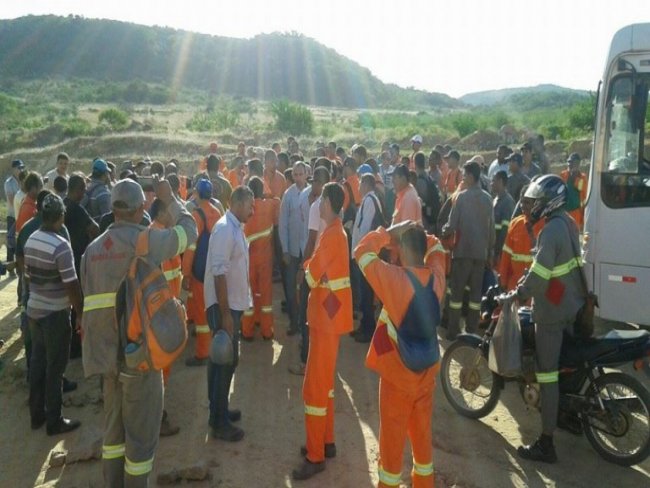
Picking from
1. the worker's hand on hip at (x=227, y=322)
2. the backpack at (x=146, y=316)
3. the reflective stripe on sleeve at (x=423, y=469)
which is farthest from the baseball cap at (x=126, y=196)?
the reflective stripe on sleeve at (x=423, y=469)

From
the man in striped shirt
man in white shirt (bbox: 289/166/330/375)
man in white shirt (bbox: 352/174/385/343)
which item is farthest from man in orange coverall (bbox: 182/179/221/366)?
man in white shirt (bbox: 352/174/385/343)

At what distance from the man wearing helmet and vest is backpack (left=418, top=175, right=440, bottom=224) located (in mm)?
4641

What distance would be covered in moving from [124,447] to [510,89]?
659ft

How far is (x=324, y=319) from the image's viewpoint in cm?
436

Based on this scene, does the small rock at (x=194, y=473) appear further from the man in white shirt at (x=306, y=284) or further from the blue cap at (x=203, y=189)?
the blue cap at (x=203, y=189)

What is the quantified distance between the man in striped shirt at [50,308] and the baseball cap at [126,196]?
5.25 ft

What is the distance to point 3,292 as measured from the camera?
10.2 metres

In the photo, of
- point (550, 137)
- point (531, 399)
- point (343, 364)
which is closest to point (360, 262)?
point (531, 399)

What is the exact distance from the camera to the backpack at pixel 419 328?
352 cm

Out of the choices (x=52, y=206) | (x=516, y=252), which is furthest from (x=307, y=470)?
(x=516, y=252)

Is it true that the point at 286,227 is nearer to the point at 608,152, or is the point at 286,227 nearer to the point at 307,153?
the point at 608,152

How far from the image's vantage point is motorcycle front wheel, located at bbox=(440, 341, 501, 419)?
5.44m

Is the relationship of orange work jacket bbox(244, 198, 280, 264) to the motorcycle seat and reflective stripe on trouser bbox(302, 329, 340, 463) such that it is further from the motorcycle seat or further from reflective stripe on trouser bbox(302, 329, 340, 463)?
the motorcycle seat

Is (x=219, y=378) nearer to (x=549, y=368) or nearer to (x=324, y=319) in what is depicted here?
(x=324, y=319)
